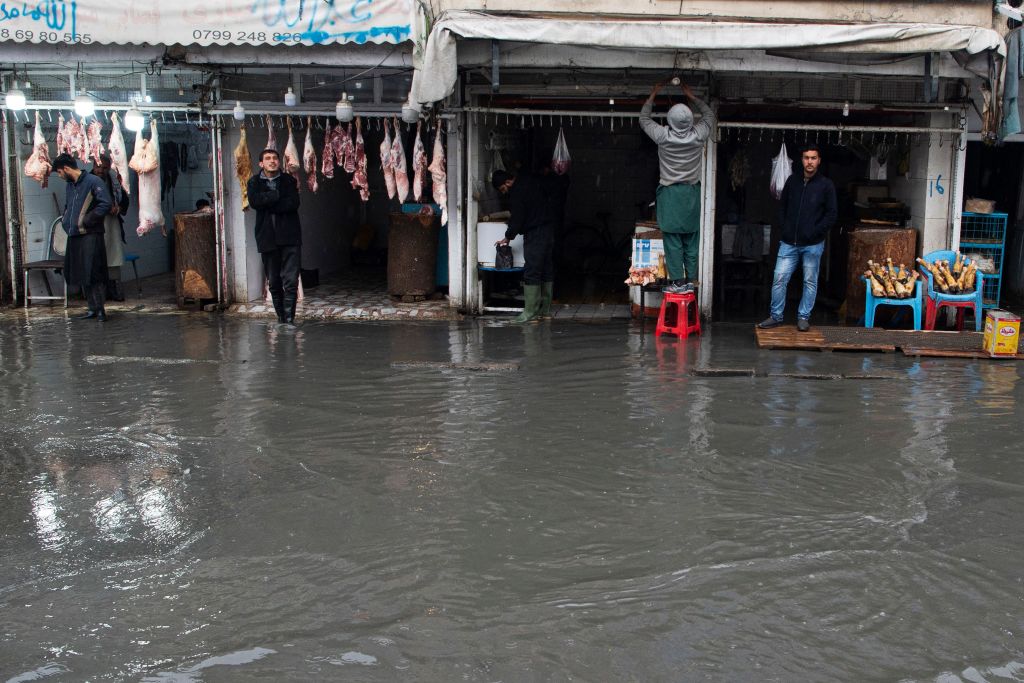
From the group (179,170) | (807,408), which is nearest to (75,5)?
(179,170)

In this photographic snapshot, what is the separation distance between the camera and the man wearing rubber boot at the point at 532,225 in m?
12.2

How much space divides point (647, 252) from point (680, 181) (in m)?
0.99

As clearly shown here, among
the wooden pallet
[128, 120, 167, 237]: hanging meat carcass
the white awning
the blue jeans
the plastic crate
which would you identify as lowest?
the wooden pallet

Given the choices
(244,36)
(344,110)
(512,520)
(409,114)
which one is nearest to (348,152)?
(344,110)

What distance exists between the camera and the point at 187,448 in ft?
25.2

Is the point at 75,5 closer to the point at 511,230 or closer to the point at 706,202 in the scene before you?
the point at 511,230

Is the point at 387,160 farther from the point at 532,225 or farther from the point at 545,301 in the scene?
the point at 545,301

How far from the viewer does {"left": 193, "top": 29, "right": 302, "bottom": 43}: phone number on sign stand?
1135 cm

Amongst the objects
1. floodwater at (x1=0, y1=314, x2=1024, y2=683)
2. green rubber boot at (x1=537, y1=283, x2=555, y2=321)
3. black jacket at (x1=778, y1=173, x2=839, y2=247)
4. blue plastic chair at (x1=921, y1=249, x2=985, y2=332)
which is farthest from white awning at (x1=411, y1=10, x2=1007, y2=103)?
green rubber boot at (x1=537, y1=283, x2=555, y2=321)

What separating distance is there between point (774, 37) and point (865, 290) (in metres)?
3.34

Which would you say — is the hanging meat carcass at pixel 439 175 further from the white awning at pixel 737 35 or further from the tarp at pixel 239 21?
the white awning at pixel 737 35

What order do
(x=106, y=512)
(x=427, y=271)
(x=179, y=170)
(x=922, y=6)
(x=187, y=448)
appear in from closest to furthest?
(x=106, y=512), (x=187, y=448), (x=922, y=6), (x=427, y=271), (x=179, y=170)

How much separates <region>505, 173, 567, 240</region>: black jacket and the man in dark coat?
466 cm

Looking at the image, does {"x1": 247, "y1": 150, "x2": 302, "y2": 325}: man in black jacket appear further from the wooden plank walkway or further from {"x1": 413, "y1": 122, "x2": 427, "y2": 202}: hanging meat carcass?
the wooden plank walkway
